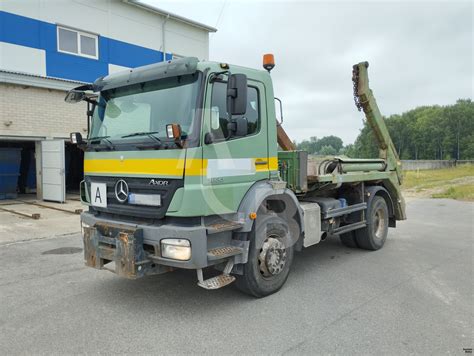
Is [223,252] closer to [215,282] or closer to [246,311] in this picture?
[215,282]

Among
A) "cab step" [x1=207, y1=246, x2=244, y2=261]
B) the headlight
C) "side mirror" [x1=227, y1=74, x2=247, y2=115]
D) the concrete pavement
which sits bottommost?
the concrete pavement

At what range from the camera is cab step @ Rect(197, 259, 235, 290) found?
3855 millimetres

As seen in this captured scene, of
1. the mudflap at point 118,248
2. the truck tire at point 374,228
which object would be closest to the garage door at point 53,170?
the mudflap at point 118,248

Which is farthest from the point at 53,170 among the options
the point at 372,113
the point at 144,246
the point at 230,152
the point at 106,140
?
the point at 230,152

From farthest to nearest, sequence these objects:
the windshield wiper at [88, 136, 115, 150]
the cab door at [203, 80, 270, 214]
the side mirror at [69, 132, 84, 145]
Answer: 1. the side mirror at [69, 132, 84, 145]
2. the windshield wiper at [88, 136, 115, 150]
3. the cab door at [203, 80, 270, 214]

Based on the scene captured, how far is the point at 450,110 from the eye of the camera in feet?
289

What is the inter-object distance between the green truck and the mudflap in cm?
1

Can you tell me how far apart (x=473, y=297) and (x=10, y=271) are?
251 inches

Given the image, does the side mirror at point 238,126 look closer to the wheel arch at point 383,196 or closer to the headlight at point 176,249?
the headlight at point 176,249

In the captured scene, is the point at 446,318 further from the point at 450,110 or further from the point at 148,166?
the point at 450,110

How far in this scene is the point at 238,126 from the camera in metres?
4.10

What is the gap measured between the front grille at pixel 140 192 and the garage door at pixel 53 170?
347 inches

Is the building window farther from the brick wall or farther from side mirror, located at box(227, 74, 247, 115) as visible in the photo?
side mirror, located at box(227, 74, 247, 115)

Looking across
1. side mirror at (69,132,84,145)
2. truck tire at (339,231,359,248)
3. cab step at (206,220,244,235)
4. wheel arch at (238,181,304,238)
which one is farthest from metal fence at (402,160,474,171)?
side mirror at (69,132,84,145)
